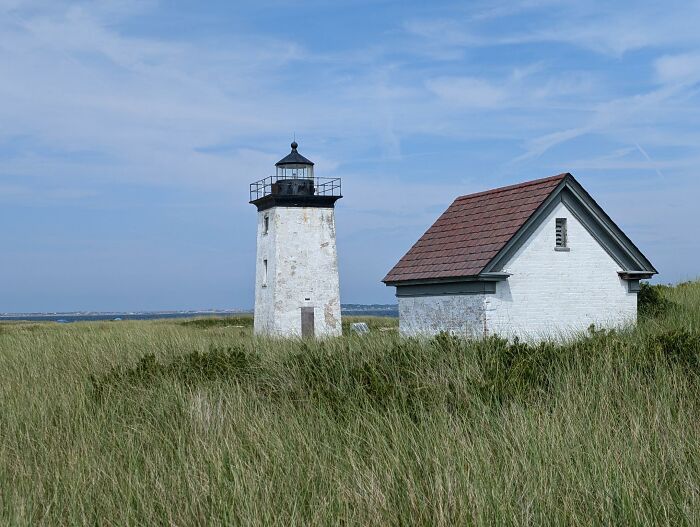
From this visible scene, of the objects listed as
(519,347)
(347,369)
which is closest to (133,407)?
(347,369)

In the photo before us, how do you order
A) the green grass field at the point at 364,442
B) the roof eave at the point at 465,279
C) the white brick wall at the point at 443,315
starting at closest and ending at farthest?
the green grass field at the point at 364,442
the roof eave at the point at 465,279
the white brick wall at the point at 443,315

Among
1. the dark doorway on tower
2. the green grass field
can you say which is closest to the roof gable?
the green grass field

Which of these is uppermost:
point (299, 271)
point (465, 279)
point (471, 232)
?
point (471, 232)

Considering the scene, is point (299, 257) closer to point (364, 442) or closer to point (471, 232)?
point (471, 232)

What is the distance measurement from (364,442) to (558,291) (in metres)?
13.1

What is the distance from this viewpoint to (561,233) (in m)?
19.4

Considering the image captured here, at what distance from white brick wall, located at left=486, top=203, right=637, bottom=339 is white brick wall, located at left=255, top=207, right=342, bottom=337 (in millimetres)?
11446

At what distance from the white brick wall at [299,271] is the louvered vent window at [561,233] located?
38.1 ft

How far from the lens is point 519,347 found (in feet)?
39.2

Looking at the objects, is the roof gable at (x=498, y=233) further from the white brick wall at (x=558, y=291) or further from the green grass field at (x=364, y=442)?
the green grass field at (x=364, y=442)

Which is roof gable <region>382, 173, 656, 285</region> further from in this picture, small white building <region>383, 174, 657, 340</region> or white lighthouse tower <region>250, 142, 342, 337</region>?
white lighthouse tower <region>250, 142, 342, 337</region>

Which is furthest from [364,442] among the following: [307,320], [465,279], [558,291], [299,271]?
[299,271]

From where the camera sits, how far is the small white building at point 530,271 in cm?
1839

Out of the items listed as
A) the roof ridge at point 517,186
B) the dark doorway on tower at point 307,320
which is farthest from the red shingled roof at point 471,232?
the dark doorway on tower at point 307,320
